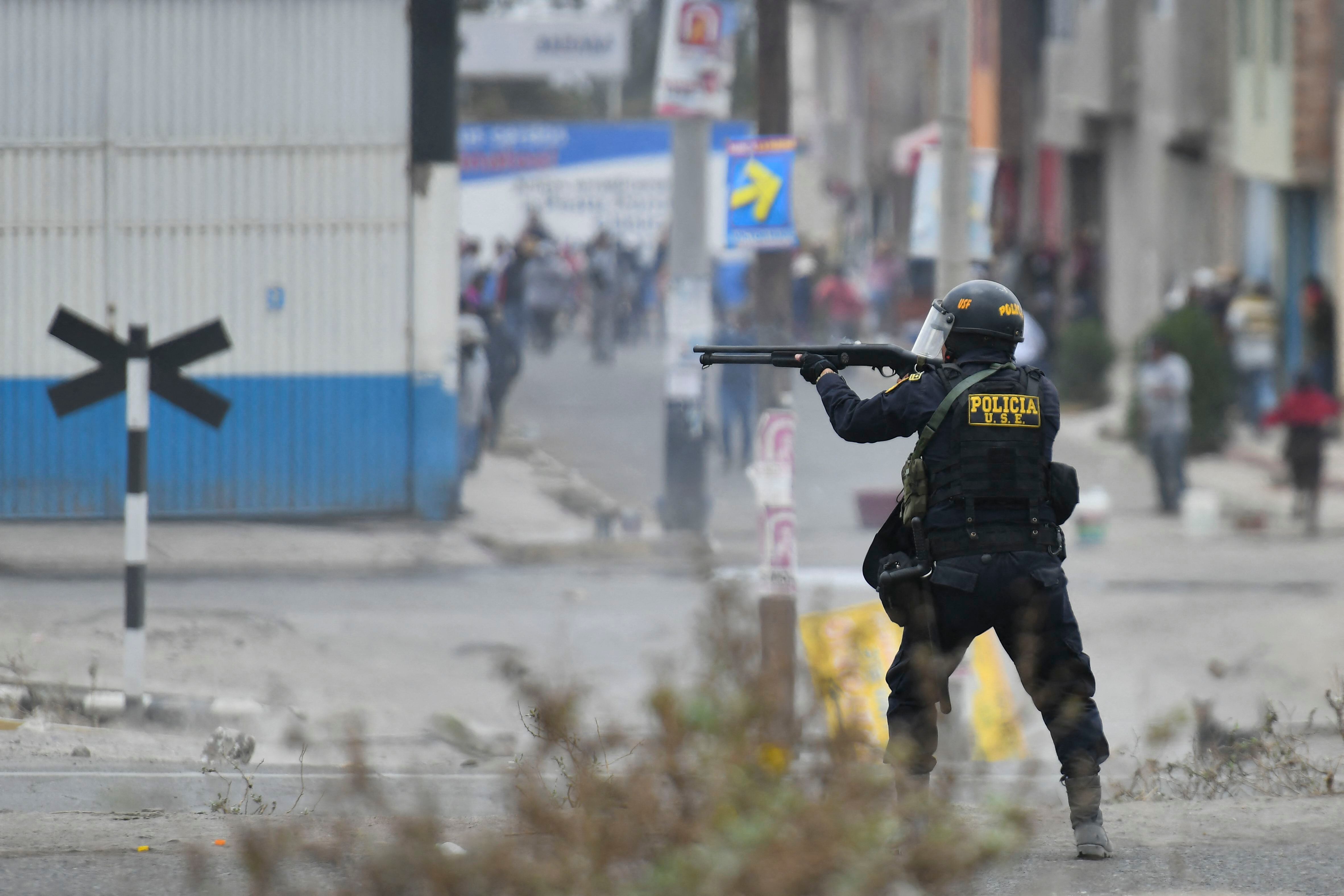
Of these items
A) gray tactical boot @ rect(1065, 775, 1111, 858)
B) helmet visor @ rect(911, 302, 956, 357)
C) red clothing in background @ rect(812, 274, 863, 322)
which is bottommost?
gray tactical boot @ rect(1065, 775, 1111, 858)

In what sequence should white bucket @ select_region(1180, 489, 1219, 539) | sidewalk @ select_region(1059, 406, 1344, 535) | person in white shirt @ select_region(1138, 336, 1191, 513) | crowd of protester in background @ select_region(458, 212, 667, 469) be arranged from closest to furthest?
white bucket @ select_region(1180, 489, 1219, 539)
sidewalk @ select_region(1059, 406, 1344, 535)
crowd of protester in background @ select_region(458, 212, 667, 469)
person in white shirt @ select_region(1138, 336, 1191, 513)

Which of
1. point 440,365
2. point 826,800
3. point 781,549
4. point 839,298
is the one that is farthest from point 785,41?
point 839,298

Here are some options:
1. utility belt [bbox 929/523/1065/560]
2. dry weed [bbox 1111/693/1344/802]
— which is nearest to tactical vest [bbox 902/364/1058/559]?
utility belt [bbox 929/523/1065/560]

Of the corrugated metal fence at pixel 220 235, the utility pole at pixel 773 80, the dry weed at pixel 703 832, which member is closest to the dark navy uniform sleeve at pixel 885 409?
the dry weed at pixel 703 832

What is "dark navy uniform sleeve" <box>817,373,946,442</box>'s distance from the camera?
5.02 m

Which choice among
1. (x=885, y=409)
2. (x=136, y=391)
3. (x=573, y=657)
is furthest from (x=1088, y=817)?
(x=573, y=657)

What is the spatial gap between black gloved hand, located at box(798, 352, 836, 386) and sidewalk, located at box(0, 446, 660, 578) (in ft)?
24.1

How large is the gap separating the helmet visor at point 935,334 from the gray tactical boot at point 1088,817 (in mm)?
1182

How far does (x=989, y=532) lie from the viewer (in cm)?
503

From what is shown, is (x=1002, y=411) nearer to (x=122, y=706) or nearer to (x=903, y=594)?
(x=903, y=594)

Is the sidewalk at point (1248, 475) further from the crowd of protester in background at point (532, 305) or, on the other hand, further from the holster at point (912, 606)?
the holster at point (912, 606)

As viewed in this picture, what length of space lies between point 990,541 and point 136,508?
393 centimetres

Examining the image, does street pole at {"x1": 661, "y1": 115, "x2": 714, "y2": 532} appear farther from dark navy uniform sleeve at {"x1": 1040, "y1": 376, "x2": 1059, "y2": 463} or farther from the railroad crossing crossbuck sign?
dark navy uniform sleeve at {"x1": 1040, "y1": 376, "x2": 1059, "y2": 463}

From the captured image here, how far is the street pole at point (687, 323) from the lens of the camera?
46.5 ft
